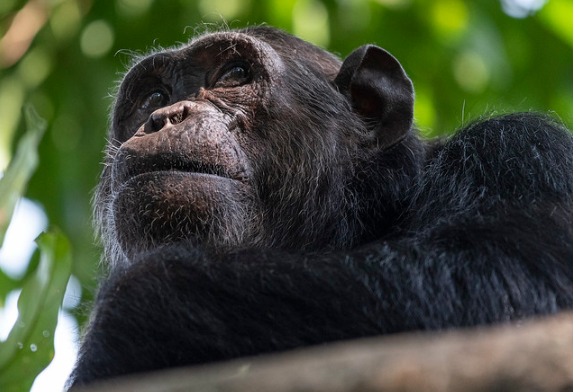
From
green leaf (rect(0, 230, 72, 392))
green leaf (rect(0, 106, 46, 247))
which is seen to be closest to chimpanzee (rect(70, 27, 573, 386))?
green leaf (rect(0, 230, 72, 392))

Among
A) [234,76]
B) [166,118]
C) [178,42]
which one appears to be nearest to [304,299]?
[166,118]

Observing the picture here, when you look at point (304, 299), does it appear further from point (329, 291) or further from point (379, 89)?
point (379, 89)

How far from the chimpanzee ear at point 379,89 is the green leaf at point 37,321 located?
8.10ft

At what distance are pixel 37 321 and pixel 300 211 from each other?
2.02 m

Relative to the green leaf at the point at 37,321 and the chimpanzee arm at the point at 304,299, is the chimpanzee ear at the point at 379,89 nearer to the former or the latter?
the chimpanzee arm at the point at 304,299

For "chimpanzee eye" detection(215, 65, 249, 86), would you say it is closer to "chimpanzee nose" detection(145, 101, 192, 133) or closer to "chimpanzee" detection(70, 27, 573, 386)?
"chimpanzee" detection(70, 27, 573, 386)

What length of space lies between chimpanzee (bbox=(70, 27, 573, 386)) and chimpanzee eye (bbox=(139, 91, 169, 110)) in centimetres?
1

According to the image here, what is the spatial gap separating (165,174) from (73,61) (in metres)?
4.32

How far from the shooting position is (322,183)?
5465mm

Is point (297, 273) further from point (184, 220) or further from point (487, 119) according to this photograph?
point (487, 119)

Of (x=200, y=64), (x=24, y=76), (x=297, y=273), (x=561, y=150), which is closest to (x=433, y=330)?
(x=297, y=273)

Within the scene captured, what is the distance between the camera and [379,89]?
5840 mm

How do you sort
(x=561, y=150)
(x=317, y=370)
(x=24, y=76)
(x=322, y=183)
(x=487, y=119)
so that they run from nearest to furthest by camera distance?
(x=317, y=370), (x=561, y=150), (x=487, y=119), (x=322, y=183), (x=24, y=76)

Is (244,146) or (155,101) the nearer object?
(244,146)
